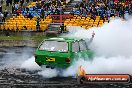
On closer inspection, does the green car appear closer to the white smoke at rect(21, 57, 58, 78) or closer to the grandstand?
the white smoke at rect(21, 57, 58, 78)

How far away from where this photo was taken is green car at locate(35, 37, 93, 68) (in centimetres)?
1703

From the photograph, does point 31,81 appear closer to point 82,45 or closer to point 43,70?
point 43,70

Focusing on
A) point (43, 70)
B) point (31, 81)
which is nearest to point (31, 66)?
point (43, 70)

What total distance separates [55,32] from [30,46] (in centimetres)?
451

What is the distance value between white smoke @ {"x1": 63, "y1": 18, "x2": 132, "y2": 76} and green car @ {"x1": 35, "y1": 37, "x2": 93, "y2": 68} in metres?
0.36

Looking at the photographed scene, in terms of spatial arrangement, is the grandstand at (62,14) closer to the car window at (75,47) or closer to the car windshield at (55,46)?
the car window at (75,47)

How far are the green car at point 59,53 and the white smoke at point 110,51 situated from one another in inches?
14.0

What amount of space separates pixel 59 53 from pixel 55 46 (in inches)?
22.9

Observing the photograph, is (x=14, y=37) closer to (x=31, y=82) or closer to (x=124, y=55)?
(x=124, y=55)

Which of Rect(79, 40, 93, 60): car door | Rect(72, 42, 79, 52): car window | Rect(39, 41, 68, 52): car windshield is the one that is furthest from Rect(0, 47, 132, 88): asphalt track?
Rect(79, 40, 93, 60): car door

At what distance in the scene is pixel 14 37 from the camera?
112 ft

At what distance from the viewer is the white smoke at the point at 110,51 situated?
59.1 feet

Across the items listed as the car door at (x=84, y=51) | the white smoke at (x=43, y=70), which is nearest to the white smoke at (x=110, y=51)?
the car door at (x=84, y=51)

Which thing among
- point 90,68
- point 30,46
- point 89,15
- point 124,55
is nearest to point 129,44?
point 124,55
